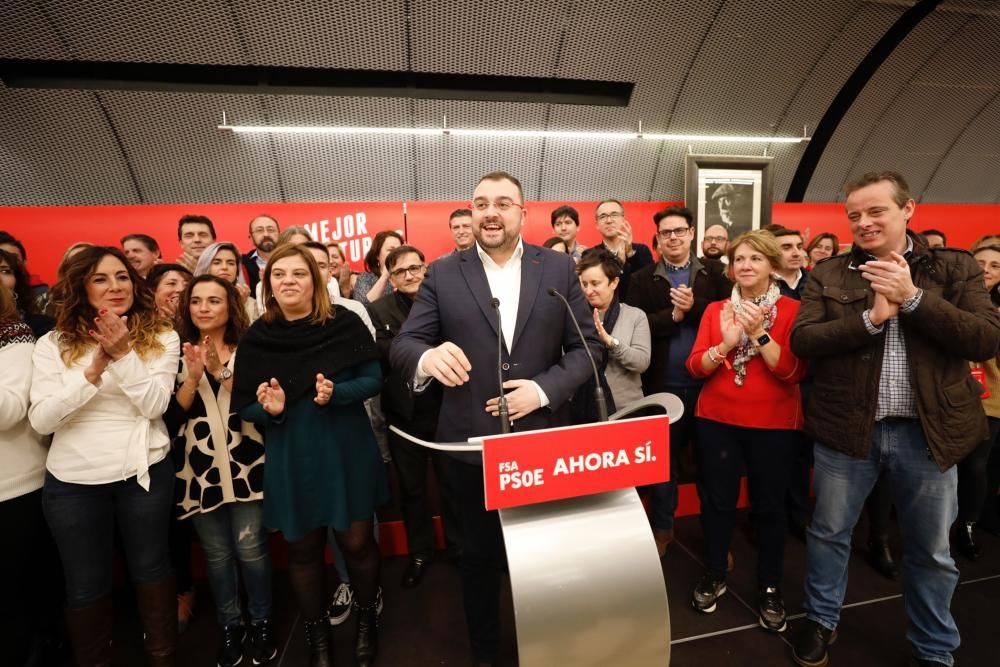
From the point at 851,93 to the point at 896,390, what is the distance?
8.56 metres

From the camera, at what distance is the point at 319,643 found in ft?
6.08

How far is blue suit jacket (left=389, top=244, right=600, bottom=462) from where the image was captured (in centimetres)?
150

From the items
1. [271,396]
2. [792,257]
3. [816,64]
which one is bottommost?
[271,396]

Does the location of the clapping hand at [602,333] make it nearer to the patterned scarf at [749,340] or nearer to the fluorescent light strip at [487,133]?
the patterned scarf at [749,340]

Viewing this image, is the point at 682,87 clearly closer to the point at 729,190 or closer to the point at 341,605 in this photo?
the point at 729,190

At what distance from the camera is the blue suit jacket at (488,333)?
1500mm

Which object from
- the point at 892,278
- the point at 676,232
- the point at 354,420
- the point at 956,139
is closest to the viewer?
the point at 892,278

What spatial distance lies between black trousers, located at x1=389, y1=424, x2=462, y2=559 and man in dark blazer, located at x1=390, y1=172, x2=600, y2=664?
84cm

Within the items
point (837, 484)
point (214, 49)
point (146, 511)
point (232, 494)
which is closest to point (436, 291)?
point (232, 494)

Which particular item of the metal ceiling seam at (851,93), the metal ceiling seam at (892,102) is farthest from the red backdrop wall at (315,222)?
the metal ceiling seam at (892,102)

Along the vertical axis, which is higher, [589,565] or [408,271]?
[408,271]

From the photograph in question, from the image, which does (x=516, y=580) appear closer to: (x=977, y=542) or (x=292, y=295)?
(x=292, y=295)

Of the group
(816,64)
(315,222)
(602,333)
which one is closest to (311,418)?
(602,333)

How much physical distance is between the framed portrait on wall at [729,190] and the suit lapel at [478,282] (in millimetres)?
6390
